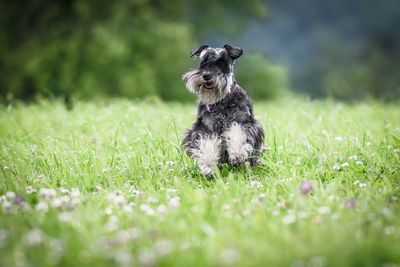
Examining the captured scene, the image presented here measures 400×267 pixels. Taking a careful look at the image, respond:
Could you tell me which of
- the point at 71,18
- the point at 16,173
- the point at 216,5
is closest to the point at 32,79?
the point at 71,18

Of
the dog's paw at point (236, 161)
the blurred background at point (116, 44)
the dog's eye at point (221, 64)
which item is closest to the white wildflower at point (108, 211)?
the dog's paw at point (236, 161)

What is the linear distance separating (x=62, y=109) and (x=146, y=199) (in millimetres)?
4953

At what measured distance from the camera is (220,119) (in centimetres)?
373

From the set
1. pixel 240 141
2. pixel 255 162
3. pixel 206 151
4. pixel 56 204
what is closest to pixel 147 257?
pixel 56 204

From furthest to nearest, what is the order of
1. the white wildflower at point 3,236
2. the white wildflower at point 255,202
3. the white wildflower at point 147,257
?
the white wildflower at point 255,202
the white wildflower at point 3,236
the white wildflower at point 147,257

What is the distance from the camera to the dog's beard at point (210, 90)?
143 inches

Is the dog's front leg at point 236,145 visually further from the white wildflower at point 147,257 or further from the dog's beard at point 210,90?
the white wildflower at point 147,257

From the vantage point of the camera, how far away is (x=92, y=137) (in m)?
5.13

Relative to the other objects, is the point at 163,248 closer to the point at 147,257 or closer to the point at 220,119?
the point at 147,257

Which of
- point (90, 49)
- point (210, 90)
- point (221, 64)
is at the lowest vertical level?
point (210, 90)

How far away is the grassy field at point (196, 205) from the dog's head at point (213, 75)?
31.8 inches

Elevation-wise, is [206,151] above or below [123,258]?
above

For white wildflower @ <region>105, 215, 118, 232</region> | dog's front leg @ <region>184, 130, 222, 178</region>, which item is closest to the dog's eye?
dog's front leg @ <region>184, 130, 222, 178</region>

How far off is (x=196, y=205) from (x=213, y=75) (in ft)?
5.05
